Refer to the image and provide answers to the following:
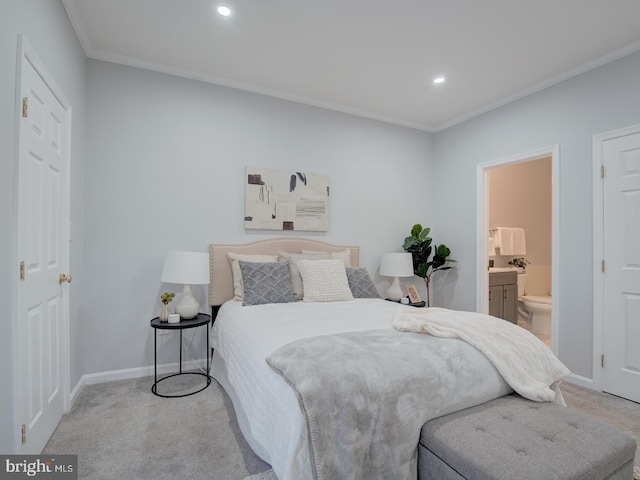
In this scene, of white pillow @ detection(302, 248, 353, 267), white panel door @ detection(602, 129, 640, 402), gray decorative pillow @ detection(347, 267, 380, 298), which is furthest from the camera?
white pillow @ detection(302, 248, 353, 267)

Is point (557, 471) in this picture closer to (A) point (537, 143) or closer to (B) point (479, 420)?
(B) point (479, 420)

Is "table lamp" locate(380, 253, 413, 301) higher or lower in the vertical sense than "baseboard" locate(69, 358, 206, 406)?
higher

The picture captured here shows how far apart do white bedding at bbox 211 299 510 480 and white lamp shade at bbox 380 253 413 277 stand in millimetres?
819

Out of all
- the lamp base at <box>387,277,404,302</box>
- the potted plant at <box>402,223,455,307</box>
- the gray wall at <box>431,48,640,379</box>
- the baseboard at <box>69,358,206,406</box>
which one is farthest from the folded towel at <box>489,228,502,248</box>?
the baseboard at <box>69,358,206,406</box>

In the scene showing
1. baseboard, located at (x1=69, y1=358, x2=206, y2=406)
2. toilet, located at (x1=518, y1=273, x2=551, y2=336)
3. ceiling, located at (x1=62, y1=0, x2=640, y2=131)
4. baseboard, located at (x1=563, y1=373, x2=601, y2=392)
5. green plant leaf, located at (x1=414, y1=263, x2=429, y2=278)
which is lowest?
baseboard, located at (x1=563, y1=373, x2=601, y2=392)

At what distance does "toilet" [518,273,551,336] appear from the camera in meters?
4.50

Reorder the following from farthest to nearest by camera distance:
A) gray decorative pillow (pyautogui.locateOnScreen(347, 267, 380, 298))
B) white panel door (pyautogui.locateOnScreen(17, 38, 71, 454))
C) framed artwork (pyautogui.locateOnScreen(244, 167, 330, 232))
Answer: framed artwork (pyautogui.locateOnScreen(244, 167, 330, 232)), gray decorative pillow (pyautogui.locateOnScreen(347, 267, 380, 298)), white panel door (pyautogui.locateOnScreen(17, 38, 71, 454))

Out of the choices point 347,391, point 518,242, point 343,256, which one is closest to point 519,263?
point 518,242

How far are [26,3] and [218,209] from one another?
1939mm

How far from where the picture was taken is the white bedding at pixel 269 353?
4.40ft

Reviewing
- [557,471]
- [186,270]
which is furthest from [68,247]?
[557,471]

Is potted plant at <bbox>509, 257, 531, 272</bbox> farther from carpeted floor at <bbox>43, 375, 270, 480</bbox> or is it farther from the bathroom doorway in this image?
carpeted floor at <bbox>43, 375, 270, 480</bbox>

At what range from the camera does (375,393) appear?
4.56ft

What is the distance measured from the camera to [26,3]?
1656 mm
